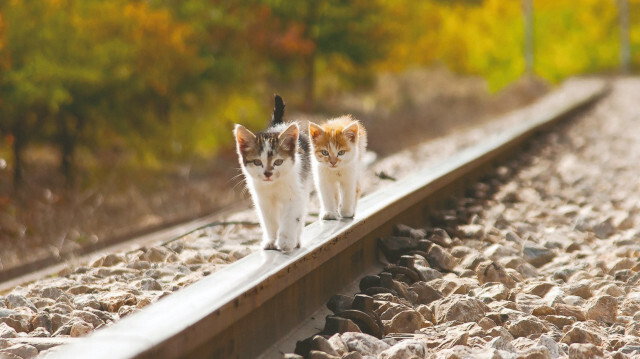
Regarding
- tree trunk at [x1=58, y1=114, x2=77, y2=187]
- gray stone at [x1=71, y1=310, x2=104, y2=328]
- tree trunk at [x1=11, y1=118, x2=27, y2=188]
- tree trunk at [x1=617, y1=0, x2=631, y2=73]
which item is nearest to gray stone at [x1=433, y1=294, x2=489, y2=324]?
gray stone at [x1=71, y1=310, x2=104, y2=328]

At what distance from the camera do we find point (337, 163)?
5141 millimetres

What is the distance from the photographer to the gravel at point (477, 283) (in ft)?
12.7

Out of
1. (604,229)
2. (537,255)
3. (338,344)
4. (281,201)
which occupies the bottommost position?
(604,229)

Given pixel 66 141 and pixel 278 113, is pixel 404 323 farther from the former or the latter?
pixel 66 141

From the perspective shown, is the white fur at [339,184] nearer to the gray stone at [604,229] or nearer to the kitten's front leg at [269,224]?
the kitten's front leg at [269,224]

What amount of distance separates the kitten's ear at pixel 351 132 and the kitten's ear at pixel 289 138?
2.44ft

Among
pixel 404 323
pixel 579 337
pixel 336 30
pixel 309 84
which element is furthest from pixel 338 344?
pixel 309 84

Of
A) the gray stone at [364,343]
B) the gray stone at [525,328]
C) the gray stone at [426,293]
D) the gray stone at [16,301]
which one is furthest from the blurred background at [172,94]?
the gray stone at [525,328]

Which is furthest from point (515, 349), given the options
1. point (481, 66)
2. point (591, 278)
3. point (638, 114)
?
point (481, 66)

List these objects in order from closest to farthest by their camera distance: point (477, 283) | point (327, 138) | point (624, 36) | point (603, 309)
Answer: point (603, 309) → point (477, 283) → point (327, 138) → point (624, 36)

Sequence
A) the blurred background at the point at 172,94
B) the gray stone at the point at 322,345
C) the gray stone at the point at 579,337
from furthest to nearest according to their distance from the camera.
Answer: the blurred background at the point at 172,94
the gray stone at the point at 579,337
the gray stone at the point at 322,345

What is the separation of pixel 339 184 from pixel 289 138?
1.09 metres

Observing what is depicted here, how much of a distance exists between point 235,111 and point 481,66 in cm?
2877

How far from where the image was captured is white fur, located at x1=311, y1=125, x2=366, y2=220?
528 cm
